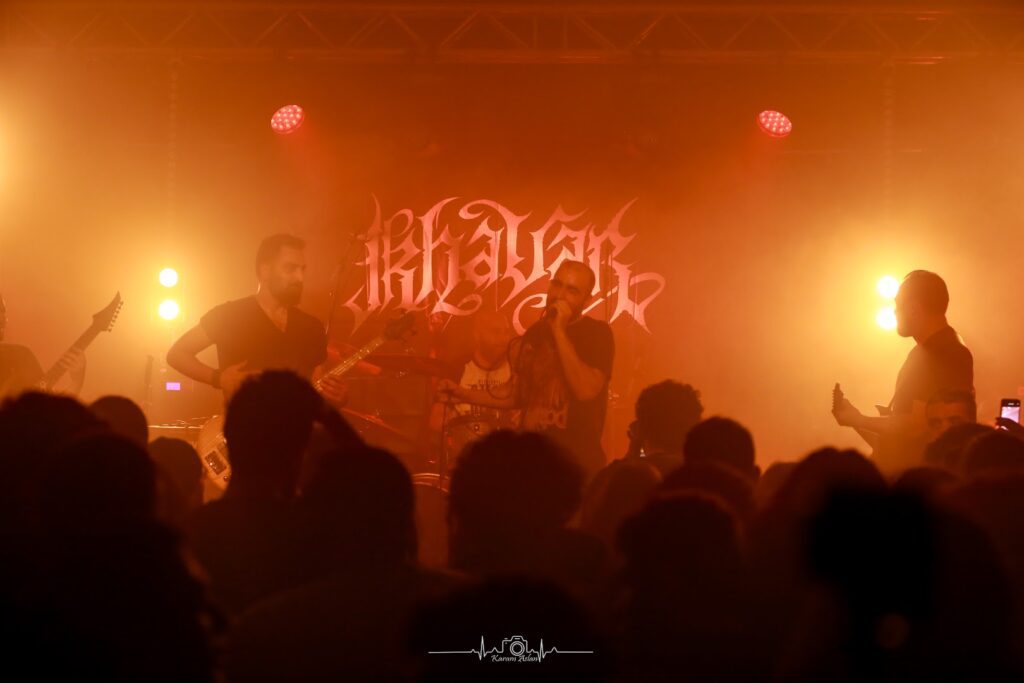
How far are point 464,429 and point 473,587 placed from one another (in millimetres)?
5453

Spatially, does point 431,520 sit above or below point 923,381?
below

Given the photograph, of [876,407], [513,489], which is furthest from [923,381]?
[513,489]

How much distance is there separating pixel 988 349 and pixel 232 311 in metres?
8.01

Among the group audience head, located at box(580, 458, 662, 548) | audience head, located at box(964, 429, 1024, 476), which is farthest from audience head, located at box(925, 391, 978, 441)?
audience head, located at box(580, 458, 662, 548)

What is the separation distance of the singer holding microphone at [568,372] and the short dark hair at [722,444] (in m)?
1.73

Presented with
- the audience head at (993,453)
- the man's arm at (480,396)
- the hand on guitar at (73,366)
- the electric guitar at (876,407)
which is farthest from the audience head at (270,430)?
the hand on guitar at (73,366)

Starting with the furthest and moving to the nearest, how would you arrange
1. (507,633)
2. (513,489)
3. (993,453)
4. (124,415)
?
1. (124,415)
2. (993,453)
3. (513,489)
4. (507,633)

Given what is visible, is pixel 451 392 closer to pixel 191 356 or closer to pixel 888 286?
pixel 191 356

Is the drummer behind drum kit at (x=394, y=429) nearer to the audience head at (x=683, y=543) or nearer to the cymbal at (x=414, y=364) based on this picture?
the cymbal at (x=414, y=364)

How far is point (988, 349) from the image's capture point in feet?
35.7

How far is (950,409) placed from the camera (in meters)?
4.93

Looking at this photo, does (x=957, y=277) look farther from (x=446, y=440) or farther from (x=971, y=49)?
(x=446, y=440)

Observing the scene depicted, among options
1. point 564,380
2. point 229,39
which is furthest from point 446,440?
point 229,39

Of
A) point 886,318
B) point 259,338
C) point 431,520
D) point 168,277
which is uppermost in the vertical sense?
point 168,277
